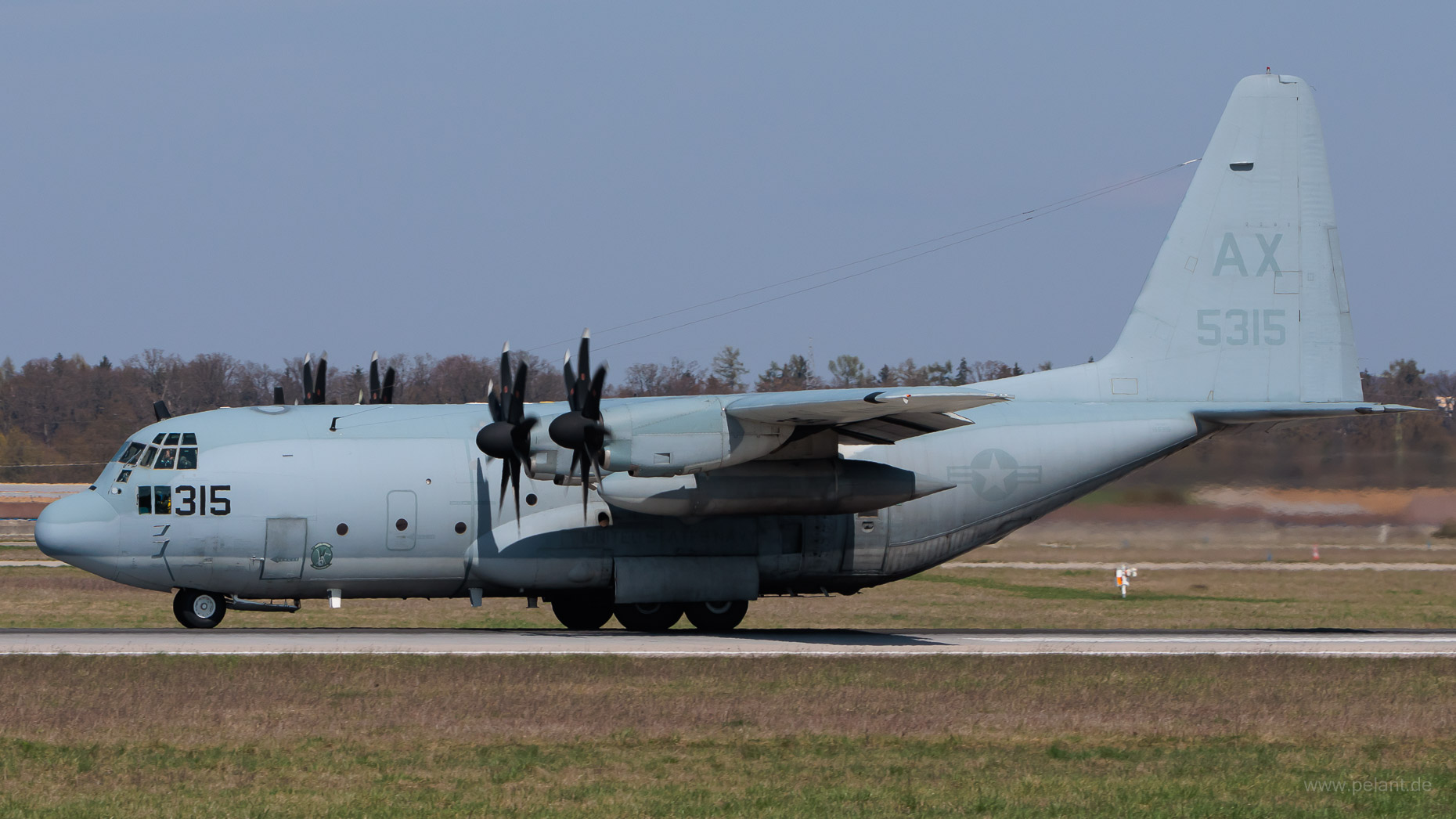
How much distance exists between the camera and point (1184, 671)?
19.0m

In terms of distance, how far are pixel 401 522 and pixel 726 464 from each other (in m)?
5.40

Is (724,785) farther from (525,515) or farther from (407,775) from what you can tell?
(525,515)

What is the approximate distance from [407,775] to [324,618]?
18.0m

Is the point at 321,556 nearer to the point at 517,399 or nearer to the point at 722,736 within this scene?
the point at 517,399

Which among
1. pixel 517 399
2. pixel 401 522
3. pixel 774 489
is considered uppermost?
pixel 517 399

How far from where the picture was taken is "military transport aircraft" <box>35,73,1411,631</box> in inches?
845

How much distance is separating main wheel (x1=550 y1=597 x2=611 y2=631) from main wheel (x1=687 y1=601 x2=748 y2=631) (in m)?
1.59

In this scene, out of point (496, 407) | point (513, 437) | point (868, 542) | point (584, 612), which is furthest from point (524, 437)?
point (868, 542)

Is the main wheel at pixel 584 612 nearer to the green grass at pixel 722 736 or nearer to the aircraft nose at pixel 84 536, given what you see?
the green grass at pixel 722 736

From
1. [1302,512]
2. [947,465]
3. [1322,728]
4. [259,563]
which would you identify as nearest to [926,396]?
[947,465]

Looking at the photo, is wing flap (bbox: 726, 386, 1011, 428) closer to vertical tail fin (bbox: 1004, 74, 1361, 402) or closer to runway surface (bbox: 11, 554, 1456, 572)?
vertical tail fin (bbox: 1004, 74, 1361, 402)

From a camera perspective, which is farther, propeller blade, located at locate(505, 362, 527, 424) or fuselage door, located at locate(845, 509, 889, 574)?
fuselage door, located at locate(845, 509, 889, 574)

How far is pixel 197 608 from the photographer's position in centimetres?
2305

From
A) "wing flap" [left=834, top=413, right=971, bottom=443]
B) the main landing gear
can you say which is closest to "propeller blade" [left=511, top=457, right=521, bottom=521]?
the main landing gear
